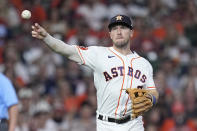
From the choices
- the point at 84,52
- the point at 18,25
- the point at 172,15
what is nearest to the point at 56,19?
the point at 18,25

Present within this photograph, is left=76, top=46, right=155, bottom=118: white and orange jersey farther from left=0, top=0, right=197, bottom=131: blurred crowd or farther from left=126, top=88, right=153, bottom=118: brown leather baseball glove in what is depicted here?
left=0, top=0, right=197, bottom=131: blurred crowd

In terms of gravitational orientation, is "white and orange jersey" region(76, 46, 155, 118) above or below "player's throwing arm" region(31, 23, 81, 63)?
below

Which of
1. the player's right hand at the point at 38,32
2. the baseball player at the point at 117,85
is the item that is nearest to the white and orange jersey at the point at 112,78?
the baseball player at the point at 117,85

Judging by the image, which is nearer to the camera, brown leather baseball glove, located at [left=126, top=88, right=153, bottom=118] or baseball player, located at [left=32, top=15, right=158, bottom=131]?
brown leather baseball glove, located at [left=126, top=88, right=153, bottom=118]

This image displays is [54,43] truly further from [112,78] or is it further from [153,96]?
[153,96]

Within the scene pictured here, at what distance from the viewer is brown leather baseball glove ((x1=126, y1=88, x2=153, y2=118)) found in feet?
18.3

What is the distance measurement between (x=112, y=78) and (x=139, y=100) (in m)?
0.39

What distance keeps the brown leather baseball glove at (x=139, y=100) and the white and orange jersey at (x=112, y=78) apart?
0.12 meters

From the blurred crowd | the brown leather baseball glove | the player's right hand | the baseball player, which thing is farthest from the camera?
the blurred crowd

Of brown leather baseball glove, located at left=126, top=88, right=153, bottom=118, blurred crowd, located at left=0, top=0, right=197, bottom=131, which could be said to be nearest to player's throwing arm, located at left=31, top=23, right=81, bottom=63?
brown leather baseball glove, located at left=126, top=88, right=153, bottom=118

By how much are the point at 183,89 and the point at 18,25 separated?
3980 mm

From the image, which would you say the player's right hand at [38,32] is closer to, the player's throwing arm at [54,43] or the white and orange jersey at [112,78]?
the player's throwing arm at [54,43]

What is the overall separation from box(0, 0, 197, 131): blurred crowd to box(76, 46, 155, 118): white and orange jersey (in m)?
3.74

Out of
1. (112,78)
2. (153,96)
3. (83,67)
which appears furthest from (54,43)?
(83,67)
